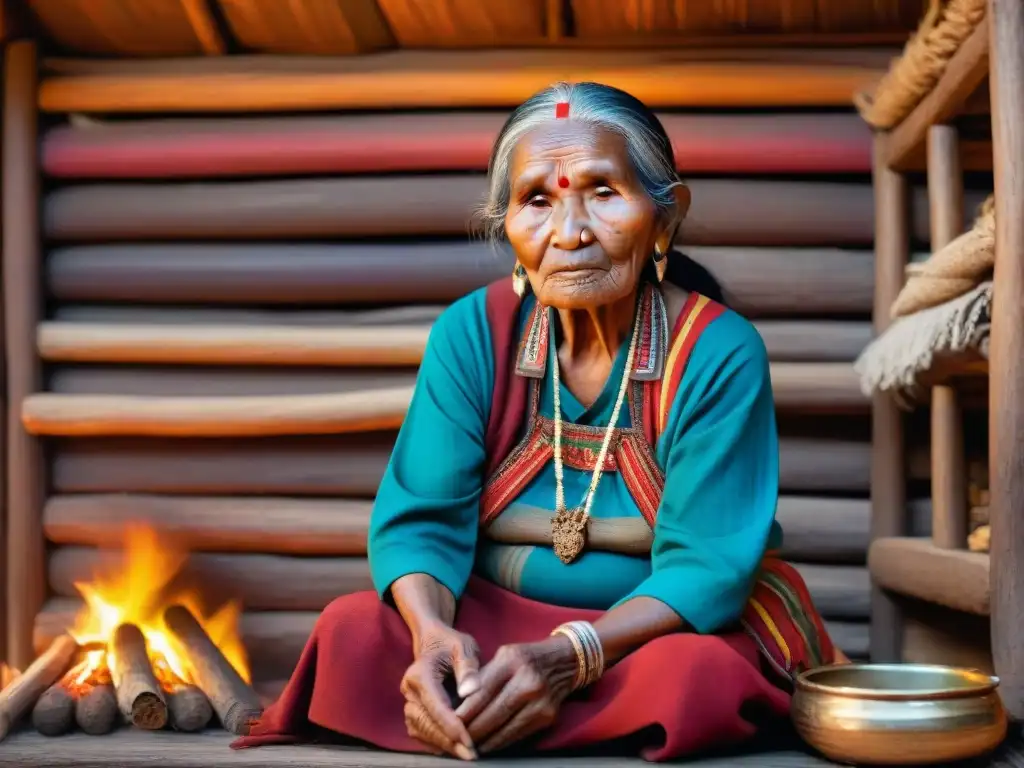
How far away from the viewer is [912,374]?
348 centimetres

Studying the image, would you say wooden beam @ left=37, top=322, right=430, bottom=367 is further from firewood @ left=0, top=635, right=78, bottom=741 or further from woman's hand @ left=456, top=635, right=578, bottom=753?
woman's hand @ left=456, top=635, right=578, bottom=753

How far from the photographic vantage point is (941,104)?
3.61 m

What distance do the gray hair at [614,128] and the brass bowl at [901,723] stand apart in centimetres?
123

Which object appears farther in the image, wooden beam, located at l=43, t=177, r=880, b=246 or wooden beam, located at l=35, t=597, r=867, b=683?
wooden beam, located at l=35, t=597, r=867, b=683

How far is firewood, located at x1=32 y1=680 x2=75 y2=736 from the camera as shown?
322 cm

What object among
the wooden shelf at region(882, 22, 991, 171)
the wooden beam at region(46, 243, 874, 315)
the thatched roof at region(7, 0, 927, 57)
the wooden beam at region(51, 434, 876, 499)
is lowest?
the wooden beam at region(51, 434, 876, 499)

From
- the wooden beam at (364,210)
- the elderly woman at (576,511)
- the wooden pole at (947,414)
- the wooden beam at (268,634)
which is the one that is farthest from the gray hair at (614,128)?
the wooden beam at (268,634)

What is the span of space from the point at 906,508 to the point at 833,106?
1481 millimetres

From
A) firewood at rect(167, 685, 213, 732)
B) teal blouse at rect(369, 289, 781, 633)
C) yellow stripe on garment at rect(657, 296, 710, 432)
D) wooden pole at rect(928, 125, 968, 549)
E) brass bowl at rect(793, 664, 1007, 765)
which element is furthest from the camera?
wooden pole at rect(928, 125, 968, 549)

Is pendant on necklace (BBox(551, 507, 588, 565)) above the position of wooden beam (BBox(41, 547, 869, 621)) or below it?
above

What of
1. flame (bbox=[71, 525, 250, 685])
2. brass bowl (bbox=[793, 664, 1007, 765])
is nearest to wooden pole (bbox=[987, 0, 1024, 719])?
brass bowl (bbox=[793, 664, 1007, 765])

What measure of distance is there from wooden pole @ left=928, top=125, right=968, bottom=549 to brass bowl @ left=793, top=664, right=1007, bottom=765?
1222 mm

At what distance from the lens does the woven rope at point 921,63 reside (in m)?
3.39

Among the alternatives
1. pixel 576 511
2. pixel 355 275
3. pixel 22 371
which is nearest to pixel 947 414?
pixel 576 511
